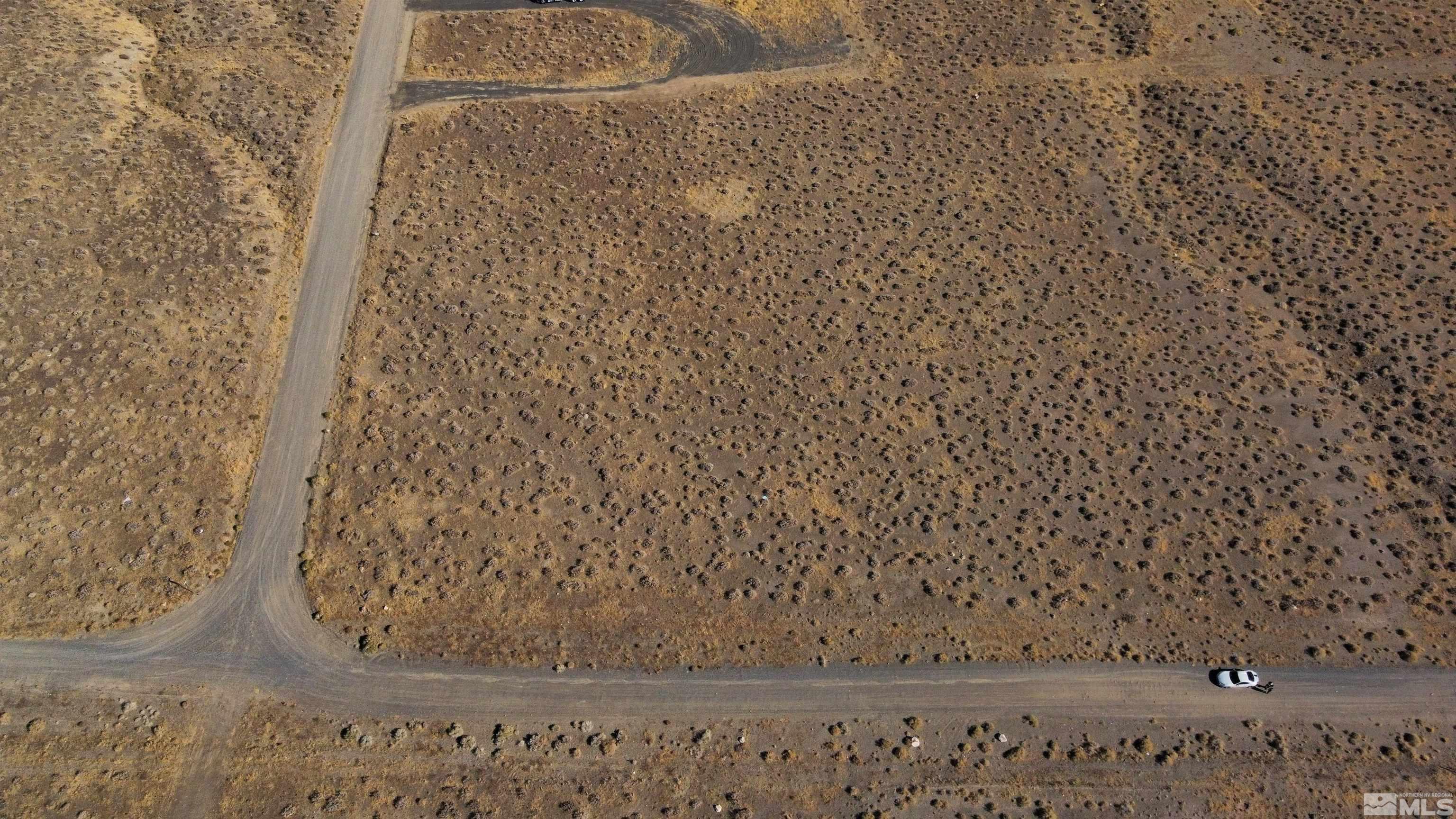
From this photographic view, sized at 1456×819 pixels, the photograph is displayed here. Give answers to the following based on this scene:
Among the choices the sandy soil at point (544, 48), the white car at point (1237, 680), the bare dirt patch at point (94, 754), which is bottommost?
the bare dirt patch at point (94, 754)

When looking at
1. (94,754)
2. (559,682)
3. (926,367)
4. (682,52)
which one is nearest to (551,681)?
(559,682)

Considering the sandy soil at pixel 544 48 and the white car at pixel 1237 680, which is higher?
the sandy soil at pixel 544 48

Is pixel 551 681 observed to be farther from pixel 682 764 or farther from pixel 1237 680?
pixel 1237 680

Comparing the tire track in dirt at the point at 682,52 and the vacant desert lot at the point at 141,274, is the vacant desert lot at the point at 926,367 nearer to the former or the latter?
the tire track in dirt at the point at 682,52

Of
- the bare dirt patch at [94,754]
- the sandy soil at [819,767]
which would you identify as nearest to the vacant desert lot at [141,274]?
the bare dirt patch at [94,754]

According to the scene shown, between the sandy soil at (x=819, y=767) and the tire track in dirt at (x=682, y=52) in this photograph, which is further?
the tire track in dirt at (x=682, y=52)

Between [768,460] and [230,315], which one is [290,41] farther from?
[768,460]

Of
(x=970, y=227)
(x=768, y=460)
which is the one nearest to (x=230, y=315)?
(x=768, y=460)
